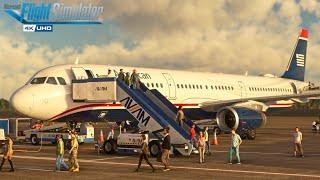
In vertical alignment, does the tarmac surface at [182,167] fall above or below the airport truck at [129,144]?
below

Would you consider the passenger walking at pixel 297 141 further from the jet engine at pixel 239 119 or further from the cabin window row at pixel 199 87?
the cabin window row at pixel 199 87

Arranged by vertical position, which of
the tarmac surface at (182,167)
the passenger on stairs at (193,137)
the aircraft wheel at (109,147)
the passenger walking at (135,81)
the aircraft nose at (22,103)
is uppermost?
the passenger walking at (135,81)

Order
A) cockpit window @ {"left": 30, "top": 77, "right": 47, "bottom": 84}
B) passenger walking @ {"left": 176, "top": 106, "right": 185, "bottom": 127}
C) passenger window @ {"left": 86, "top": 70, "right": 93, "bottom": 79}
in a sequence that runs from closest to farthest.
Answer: passenger walking @ {"left": 176, "top": 106, "right": 185, "bottom": 127}, cockpit window @ {"left": 30, "top": 77, "right": 47, "bottom": 84}, passenger window @ {"left": 86, "top": 70, "right": 93, "bottom": 79}

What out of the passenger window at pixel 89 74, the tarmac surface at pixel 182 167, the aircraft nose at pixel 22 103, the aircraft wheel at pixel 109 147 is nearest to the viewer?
the tarmac surface at pixel 182 167

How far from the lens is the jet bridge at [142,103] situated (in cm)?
2228

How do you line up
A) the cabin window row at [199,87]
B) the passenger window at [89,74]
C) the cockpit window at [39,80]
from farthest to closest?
the cabin window row at [199,87], the passenger window at [89,74], the cockpit window at [39,80]

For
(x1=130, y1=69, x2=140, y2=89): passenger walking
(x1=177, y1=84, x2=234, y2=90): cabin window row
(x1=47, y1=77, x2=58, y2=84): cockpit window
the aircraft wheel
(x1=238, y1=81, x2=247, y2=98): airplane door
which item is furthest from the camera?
Result: (x1=238, y1=81, x2=247, y2=98): airplane door

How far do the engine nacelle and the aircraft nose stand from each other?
11.4 meters

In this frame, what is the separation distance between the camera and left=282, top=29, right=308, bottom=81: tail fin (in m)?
48.6

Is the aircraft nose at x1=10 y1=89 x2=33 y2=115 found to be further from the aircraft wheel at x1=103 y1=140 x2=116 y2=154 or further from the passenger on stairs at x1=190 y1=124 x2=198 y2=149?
the passenger on stairs at x1=190 y1=124 x2=198 y2=149

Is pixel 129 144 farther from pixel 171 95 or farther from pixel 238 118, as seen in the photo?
pixel 171 95

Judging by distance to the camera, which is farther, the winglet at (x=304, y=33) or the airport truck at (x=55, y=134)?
the winglet at (x=304, y=33)

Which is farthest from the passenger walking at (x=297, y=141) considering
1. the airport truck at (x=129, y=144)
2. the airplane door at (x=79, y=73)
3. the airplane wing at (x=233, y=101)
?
the airplane door at (x=79, y=73)

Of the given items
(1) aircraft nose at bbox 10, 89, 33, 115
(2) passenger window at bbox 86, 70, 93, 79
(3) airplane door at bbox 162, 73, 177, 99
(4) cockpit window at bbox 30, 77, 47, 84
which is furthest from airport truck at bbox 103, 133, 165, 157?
(3) airplane door at bbox 162, 73, 177, 99
